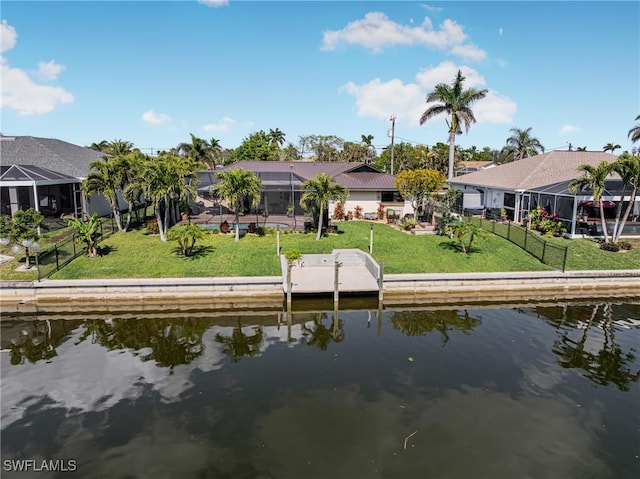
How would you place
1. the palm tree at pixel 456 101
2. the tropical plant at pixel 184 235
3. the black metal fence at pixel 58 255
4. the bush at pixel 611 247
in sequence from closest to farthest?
the black metal fence at pixel 58 255, the tropical plant at pixel 184 235, the bush at pixel 611 247, the palm tree at pixel 456 101

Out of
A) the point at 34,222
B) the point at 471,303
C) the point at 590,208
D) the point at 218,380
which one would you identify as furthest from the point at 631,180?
the point at 34,222

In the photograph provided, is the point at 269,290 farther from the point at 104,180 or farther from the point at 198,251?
the point at 104,180

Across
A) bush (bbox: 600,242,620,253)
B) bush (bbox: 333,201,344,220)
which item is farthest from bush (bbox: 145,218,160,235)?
bush (bbox: 600,242,620,253)

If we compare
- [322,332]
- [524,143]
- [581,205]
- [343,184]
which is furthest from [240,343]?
[524,143]

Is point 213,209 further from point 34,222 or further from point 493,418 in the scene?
point 493,418

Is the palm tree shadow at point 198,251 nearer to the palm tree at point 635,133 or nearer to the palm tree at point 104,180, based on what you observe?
the palm tree at point 104,180

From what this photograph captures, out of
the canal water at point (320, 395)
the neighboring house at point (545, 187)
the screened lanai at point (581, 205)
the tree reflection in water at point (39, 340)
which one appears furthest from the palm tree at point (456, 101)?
the tree reflection in water at point (39, 340)
